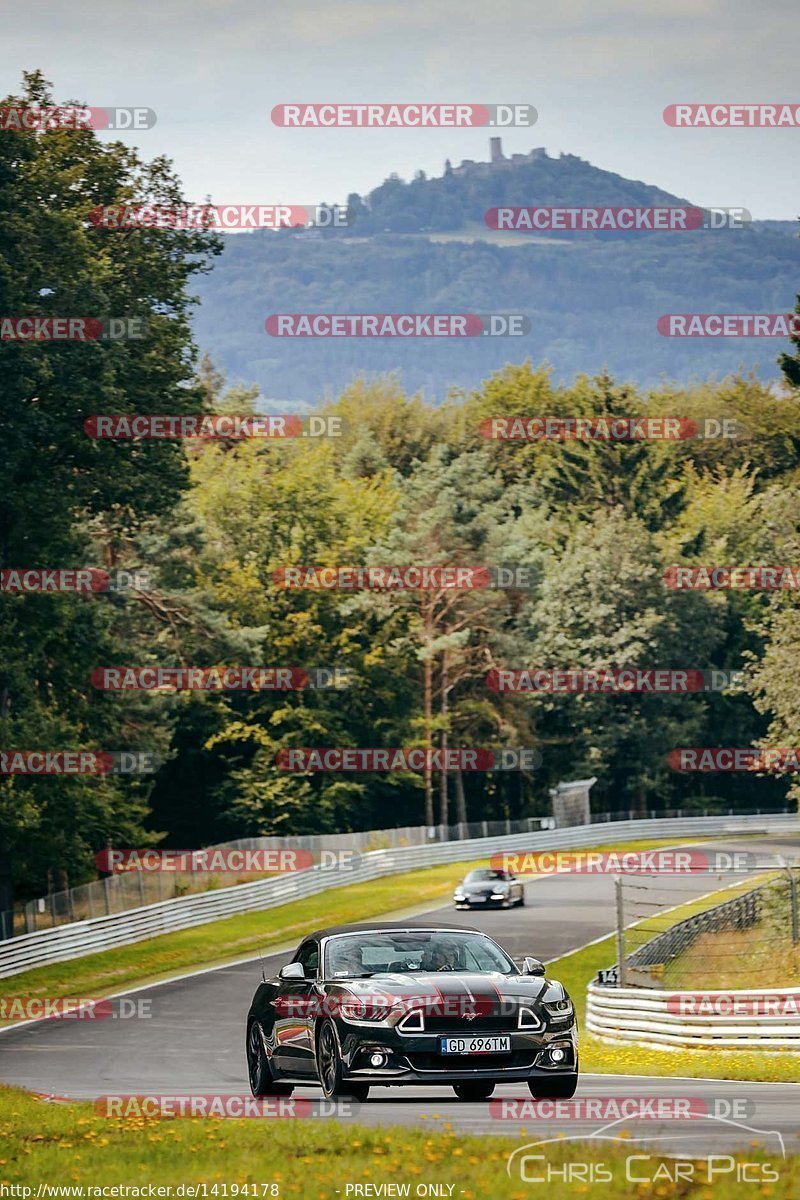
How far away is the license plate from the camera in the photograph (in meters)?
13.5

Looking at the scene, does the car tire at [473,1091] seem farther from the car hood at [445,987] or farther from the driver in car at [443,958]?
the car hood at [445,987]

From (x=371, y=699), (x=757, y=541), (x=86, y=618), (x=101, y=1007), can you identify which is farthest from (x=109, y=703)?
(x=757, y=541)

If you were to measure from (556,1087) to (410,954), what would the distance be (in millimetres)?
1573

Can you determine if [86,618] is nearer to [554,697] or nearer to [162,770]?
[162,770]

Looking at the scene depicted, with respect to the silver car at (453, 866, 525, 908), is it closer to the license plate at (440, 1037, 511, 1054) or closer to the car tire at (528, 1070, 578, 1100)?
the car tire at (528, 1070, 578, 1100)

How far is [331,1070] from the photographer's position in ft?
46.3

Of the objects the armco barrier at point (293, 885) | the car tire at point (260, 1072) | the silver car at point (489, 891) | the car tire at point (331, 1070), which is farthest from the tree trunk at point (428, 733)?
the car tire at point (331, 1070)

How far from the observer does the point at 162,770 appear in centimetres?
7756

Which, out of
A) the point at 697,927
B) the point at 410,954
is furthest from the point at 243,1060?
the point at 697,927

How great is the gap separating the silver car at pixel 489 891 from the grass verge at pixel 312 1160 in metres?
37.4

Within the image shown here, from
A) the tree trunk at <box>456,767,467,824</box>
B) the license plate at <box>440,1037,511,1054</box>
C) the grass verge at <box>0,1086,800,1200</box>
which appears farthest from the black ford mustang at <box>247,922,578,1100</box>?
the tree trunk at <box>456,767,467,824</box>

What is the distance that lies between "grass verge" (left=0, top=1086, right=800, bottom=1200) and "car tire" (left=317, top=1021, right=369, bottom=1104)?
626 mm

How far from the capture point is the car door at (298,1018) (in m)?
14.7

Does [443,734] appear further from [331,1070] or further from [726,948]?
[331,1070]
